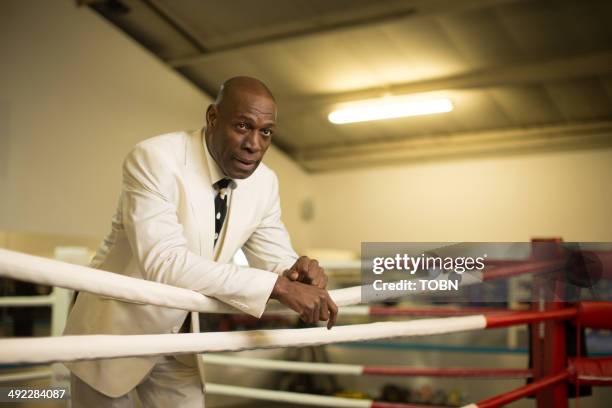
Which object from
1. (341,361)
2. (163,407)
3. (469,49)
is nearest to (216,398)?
(341,361)

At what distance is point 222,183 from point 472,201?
727 cm

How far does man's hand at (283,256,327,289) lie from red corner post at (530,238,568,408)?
1.01 metres

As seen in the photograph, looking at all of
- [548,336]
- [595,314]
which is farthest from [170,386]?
[595,314]

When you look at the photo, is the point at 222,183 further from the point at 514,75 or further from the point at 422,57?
the point at 514,75

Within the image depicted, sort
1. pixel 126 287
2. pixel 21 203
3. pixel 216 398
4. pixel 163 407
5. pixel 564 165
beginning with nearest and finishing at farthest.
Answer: pixel 126 287
pixel 163 407
pixel 216 398
pixel 21 203
pixel 564 165

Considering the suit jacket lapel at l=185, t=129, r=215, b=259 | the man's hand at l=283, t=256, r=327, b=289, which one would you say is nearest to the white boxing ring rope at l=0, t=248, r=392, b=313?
the man's hand at l=283, t=256, r=327, b=289

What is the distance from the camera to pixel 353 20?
20.9 feet

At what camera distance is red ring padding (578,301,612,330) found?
1882 millimetres

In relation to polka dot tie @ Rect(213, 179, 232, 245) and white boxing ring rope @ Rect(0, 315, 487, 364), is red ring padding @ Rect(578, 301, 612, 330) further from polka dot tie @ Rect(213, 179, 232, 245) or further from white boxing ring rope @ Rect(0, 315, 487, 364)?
polka dot tie @ Rect(213, 179, 232, 245)

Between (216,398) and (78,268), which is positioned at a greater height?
(78,268)

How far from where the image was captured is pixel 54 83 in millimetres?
6160

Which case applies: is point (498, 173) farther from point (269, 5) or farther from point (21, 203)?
point (21, 203)

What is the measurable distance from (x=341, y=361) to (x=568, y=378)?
2.93 m

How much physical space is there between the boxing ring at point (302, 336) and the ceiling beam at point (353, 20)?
4.00 meters
